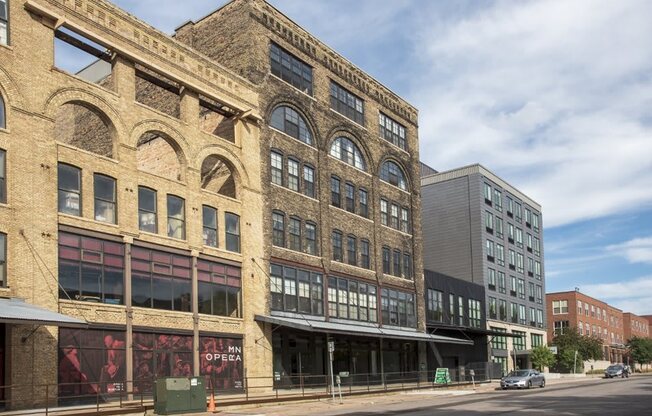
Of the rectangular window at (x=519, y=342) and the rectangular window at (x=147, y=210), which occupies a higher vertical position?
the rectangular window at (x=147, y=210)

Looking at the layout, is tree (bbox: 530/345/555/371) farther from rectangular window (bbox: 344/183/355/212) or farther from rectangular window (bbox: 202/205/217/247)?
rectangular window (bbox: 202/205/217/247)

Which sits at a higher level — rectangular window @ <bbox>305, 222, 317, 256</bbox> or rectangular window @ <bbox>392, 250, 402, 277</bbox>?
rectangular window @ <bbox>305, 222, 317, 256</bbox>

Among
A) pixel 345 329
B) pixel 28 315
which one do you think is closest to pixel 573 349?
pixel 345 329

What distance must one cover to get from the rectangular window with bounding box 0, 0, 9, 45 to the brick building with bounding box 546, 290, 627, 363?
87961mm

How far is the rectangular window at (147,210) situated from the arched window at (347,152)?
15820 millimetres

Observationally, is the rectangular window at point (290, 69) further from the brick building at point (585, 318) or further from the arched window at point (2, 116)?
the brick building at point (585, 318)

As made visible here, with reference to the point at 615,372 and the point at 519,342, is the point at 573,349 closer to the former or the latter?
the point at 519,342

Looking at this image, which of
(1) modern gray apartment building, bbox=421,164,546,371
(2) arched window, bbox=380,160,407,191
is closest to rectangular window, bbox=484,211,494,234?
(1) modern gray apartment building, bbox=421,164,546,371

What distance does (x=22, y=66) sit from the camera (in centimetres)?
2678

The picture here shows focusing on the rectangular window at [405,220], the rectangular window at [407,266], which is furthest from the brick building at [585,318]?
the rectangular window at [405,220]

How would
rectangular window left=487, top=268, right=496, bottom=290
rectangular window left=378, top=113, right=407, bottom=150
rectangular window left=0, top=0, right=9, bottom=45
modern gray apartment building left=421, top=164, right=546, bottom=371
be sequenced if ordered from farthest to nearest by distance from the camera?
rectangular window left=487, top=268, right=496, bottom=290
modern gray apartment building left=421, top=164, right=546, bottom=371
rectangular window left=378, top=113, right=407, bottom=150
rectangular window left=0, top=0, right=9, bottom=45

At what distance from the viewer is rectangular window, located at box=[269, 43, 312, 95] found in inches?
1617

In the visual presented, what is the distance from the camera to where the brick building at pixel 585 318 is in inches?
4306

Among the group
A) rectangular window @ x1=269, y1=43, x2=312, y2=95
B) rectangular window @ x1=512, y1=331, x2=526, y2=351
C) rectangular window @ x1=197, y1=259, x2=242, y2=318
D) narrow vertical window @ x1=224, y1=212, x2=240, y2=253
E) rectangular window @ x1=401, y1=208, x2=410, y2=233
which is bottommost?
rectangular window @ x1=512, y1=331, x2=526, y2=351
